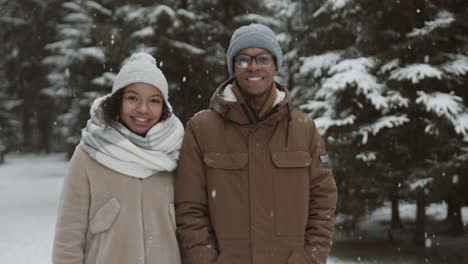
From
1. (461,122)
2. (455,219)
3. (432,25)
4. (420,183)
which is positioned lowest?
(455,219)

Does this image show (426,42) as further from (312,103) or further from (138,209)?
(138,209)

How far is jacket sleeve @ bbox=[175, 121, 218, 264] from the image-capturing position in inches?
98.2

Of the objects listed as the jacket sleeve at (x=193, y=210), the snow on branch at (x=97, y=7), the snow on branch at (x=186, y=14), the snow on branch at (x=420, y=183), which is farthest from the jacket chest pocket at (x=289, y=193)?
the snow on branch at (x=97, y=7)

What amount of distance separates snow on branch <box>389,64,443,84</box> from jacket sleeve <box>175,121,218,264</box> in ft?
18.4

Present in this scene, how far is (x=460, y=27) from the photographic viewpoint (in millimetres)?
8070

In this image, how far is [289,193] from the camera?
8.34ft

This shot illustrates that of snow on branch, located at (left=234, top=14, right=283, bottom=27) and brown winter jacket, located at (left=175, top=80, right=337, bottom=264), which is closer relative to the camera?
brown winter jacket, located at (left=175, top=80, right=337, bottom=264)

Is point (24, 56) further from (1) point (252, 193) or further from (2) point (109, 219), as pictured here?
(1) point (252, 193)

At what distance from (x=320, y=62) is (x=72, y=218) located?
727 cm

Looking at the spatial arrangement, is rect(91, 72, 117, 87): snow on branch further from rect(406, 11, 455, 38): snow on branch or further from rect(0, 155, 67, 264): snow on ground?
rect(406, 11, 455, 38): snow on branch

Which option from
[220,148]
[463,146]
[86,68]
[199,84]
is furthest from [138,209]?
[86,68]

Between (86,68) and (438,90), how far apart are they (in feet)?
38.9

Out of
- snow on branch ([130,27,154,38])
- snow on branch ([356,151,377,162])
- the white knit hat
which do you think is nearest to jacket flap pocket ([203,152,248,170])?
the white knit hat

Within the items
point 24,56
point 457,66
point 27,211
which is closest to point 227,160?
point 457,66
